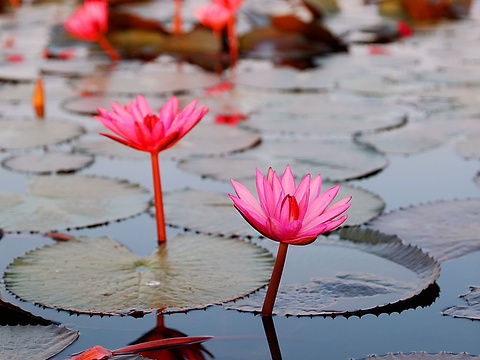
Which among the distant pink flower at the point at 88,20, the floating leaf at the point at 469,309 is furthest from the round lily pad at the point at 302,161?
the distant pink flower at the point at 88,20

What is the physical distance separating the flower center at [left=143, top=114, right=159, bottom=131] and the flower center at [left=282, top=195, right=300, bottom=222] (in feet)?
1.33

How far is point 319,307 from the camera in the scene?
45.8 inches

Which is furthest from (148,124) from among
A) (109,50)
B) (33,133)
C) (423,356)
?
(109,50)

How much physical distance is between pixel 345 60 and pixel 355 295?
270cm

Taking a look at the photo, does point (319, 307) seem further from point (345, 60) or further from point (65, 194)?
point (345, 60)

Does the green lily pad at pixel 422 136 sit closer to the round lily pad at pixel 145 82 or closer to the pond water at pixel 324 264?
the pond water at pixel 324 264

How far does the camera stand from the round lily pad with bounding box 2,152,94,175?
1.97 meters

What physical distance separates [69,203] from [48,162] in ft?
1.23

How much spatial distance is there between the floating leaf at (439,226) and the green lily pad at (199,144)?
2.30ft

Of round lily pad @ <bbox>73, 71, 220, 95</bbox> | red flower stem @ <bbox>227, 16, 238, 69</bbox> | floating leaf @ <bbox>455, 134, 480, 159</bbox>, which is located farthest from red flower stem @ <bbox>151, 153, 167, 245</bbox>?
red flower stem @ <bbox>227, 16, 238, 69</bbox>

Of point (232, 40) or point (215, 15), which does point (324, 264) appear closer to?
point (215, 15)

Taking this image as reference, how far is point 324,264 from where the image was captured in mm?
1356

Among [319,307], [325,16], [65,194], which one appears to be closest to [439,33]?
[325,16]

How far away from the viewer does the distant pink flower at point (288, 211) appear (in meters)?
0.99
